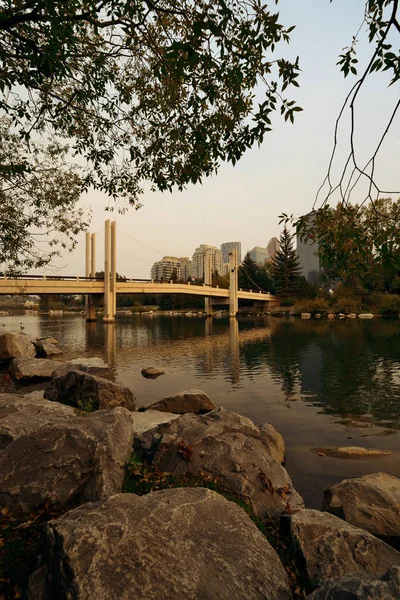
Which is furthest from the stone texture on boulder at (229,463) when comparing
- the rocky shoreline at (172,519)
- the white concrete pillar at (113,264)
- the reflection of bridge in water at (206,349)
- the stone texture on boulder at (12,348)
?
the white concrete pillar at (113,264)

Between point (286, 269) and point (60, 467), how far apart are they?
7743cm

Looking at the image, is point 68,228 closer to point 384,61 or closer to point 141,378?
point 141,378

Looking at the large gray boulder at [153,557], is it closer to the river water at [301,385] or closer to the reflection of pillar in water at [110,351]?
the river water at [301,385]

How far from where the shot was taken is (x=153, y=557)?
2.86 meters

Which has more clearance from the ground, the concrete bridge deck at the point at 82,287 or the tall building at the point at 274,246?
the tall building at the point at 274,246

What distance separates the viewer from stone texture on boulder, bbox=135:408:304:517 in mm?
5000

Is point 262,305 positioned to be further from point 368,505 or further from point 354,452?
point 368,505

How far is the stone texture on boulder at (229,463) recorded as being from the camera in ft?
16.4

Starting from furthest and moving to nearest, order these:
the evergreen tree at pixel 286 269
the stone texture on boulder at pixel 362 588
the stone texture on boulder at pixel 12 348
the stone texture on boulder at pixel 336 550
A: the evergreen tree at pixel 286 269 → the stone texture on boulder at pixel 12 348 → the stone texture on boulder at pixel 336 550 → the stone texture on boulder at pixel 362 588

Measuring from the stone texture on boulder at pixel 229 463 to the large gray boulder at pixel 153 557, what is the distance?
1488mm

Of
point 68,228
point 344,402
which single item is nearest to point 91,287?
point 68,228

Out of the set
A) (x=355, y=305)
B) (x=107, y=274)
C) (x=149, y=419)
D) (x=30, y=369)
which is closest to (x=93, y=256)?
(x=107, y=274)

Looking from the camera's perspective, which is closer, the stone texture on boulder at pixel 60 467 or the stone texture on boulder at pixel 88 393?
the stone texture on boulder at pixel 60 467

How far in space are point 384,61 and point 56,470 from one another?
5629 mm
